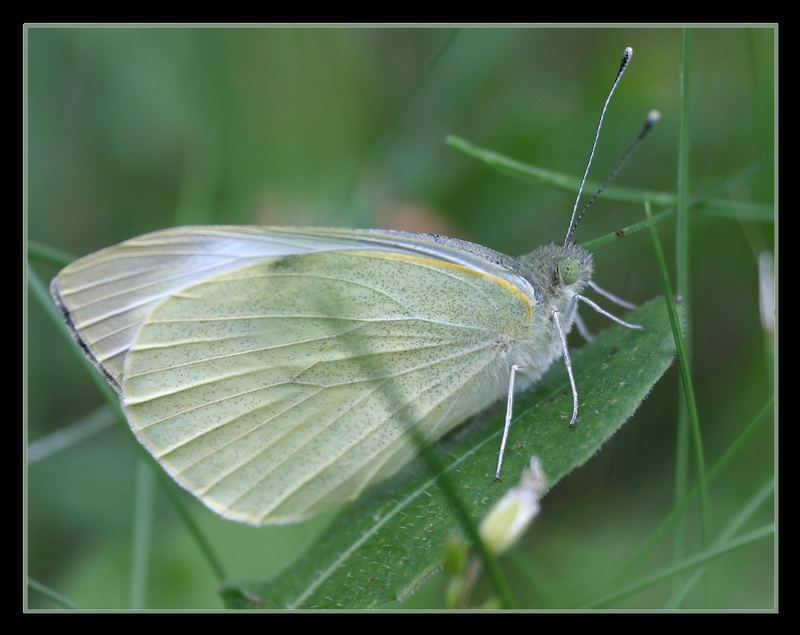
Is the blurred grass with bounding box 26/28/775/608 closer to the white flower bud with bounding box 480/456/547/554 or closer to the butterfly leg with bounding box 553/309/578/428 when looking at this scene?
the butterfly leg with bounding box 553/309/578/428

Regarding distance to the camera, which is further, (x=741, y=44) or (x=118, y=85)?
(x=118, y=85)

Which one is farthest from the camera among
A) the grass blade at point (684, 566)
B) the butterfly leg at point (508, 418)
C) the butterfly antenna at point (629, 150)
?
the butterfly antenna at point (629, 150)

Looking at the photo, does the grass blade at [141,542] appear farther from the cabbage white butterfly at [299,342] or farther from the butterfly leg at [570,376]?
the butterfly leg at [570,376]

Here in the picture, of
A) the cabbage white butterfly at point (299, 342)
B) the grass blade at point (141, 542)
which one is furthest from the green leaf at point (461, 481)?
the grass blade at point (141, 542)

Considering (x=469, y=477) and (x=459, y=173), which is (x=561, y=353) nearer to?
(x=469, y=477)
